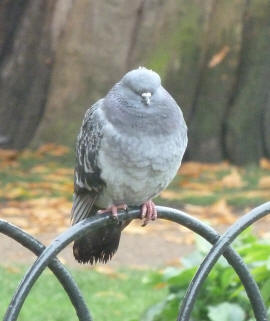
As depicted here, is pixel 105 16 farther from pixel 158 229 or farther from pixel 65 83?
pixel 158 229

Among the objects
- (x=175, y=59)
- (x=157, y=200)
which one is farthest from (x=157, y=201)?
(x=175, y=59)

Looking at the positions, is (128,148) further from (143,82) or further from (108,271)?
(108,271)

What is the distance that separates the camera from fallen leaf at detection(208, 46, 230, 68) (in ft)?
32.6

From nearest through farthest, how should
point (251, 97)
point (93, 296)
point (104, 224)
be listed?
point (104, 224) → point (93, 296) → point (251, 97)

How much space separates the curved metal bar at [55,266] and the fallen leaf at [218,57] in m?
7.72

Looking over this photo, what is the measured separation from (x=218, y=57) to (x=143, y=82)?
268 inches

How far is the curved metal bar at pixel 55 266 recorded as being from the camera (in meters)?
2.22

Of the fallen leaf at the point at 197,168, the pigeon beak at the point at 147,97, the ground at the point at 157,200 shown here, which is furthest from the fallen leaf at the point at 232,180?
the pigeon beak at the point at 147,97

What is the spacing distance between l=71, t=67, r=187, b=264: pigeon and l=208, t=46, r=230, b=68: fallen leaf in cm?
654

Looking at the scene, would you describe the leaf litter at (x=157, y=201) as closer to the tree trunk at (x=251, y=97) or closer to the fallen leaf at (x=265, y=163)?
the fallen leaf at (x=265, y=163)

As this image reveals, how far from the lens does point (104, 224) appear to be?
249cm

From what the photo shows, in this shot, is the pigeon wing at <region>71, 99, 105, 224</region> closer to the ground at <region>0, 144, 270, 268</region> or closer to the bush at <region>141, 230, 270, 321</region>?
the bush at <region>141, 230, 270, 321</region>

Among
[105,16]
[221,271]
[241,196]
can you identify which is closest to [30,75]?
[105,16]

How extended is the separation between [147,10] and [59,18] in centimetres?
104
